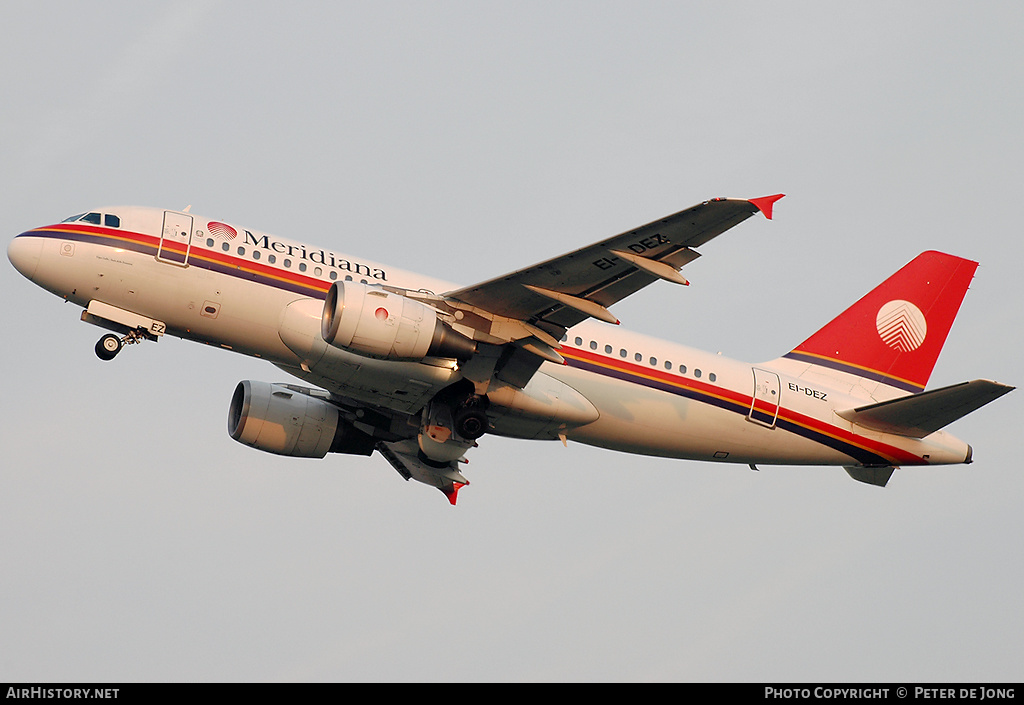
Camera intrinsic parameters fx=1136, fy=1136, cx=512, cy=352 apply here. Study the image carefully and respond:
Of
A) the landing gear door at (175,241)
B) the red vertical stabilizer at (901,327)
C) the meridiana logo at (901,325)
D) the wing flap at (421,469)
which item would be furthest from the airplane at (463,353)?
the meridiana logo at (901,325)

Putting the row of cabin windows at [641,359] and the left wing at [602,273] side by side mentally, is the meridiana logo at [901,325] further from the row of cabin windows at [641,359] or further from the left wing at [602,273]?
the left wing at [602,273]

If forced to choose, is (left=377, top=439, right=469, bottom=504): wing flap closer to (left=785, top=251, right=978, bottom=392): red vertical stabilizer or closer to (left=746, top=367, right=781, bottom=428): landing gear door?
(left=746, top=367, right=781, bottom=428): landing gear door

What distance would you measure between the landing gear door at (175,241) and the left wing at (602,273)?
6.54 meters

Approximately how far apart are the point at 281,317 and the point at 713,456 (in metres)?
12.3

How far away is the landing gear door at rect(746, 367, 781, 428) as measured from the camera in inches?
1229

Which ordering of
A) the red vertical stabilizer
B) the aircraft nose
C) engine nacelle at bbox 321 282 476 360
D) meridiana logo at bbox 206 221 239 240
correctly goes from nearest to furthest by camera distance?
engine nacelle at bbox 321 282 476 360, the aircraft nose, meridiana logo at bbox 206 221 239 240, the red vertical stabilizer

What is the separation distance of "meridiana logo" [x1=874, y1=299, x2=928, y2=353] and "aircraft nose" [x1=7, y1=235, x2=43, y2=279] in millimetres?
24354

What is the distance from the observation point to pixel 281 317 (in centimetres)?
2747

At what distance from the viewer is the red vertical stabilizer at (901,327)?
35.0 meters

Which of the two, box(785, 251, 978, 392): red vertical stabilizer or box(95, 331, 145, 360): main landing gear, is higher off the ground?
box(785, 251, 978, 392): red vertical stabilizer

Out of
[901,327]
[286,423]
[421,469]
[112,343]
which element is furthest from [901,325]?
[112,343]

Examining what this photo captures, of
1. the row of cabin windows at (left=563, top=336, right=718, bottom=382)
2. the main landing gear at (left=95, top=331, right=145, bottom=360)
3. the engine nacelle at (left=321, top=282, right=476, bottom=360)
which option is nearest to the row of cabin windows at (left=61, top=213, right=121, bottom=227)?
the main landing gear at (left=95, top=331, right=145, bottom=360)

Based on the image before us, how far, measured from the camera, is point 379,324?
25.7 metres

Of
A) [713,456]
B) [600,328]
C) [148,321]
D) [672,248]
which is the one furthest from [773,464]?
[148,321]
